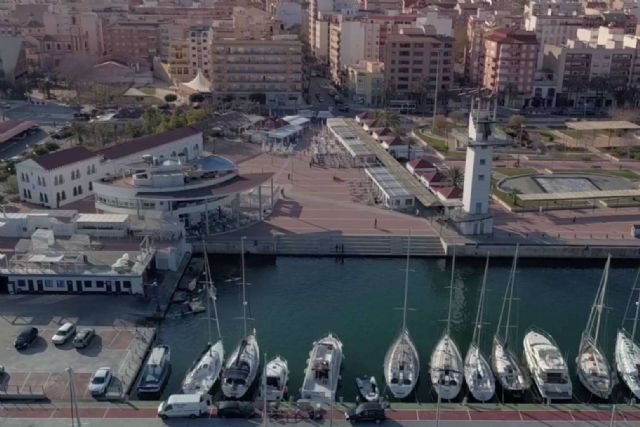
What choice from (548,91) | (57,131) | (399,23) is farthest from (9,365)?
(399,23)

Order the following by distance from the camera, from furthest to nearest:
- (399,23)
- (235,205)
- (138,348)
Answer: (399,23) < (235,205) < (138,348)

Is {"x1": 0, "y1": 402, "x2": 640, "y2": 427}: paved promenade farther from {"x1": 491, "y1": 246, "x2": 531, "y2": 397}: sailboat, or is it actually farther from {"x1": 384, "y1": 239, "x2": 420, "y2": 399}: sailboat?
{"x1": 384, "y1": 239, "x2": 420, "y2": 399}: sailboat

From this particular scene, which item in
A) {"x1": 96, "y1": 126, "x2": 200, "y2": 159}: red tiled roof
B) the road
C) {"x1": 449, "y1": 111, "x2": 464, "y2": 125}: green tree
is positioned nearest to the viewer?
{"x1": 96, "y1": 126, "x2": 200, "y2": 159}: red tiled roof

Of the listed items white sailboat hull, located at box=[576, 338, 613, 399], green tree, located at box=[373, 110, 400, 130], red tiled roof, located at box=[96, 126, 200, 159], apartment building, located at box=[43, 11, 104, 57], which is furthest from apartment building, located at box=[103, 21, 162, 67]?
white sailboat hull, located at box=[576, 338, 613, 399]

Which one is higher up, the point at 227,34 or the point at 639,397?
the point at 227,34

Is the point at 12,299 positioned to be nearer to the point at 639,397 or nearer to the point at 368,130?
the point at 639,397

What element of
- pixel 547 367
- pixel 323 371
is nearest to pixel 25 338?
pixel 323 371
